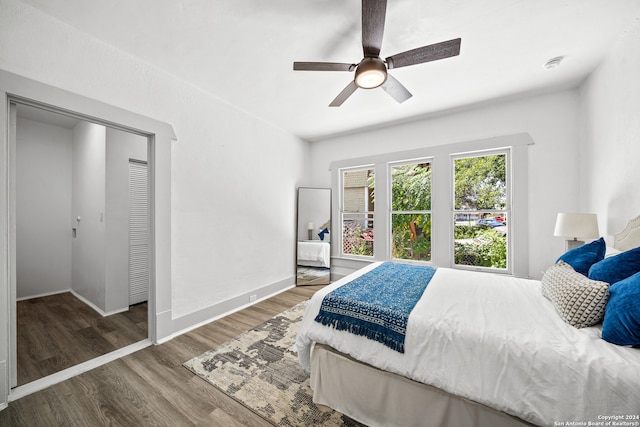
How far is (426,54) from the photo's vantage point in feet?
5.43

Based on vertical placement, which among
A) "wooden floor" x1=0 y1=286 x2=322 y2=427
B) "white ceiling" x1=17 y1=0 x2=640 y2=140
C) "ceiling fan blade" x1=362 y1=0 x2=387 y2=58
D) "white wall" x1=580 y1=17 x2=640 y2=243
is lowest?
"wooden floor" x1=0 y1=286 x2=322 y2=427

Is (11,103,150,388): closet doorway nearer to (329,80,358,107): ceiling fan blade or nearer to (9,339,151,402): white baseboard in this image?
(9,339,151,402): white baseboard

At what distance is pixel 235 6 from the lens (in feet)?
5.40

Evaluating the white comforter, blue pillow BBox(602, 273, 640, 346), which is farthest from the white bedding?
blue pillow BBox(602, 273, 640, 346)

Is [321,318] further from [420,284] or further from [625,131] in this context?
[625,131]

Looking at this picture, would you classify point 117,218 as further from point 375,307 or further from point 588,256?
point 588,256

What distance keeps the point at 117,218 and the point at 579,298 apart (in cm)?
454

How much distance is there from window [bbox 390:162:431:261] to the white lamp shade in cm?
152

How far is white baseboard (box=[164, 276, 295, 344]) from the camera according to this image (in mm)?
2527

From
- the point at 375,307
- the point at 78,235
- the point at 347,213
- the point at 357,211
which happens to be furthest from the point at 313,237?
the point at 78,235

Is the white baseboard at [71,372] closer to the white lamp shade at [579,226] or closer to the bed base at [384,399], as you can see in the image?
the bed base at [384,399]

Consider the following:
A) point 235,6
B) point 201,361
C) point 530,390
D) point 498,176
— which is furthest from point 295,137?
point 530,390

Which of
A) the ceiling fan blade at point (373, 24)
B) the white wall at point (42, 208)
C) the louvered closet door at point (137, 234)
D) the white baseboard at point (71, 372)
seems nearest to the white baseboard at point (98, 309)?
the louvered closet door at point (137, 234)

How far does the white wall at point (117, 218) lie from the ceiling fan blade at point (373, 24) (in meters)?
3.34
